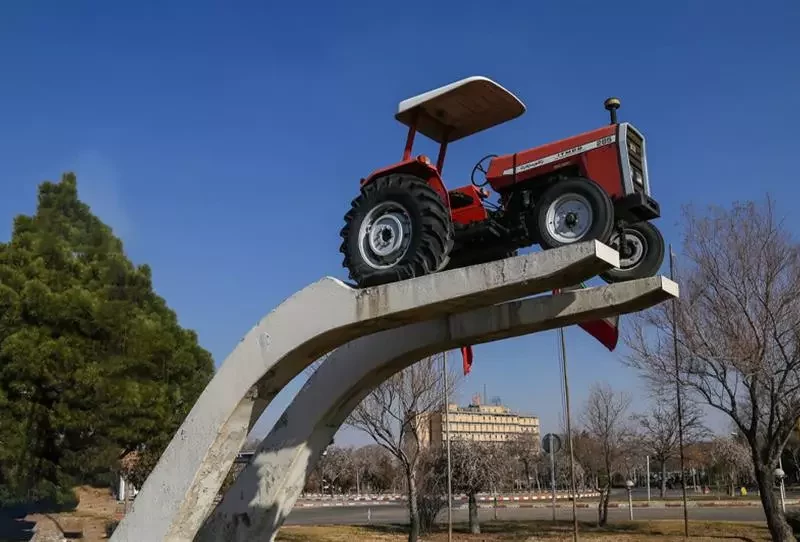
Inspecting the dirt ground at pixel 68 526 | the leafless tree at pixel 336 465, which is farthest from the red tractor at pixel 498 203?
the leafless tree at pixel 336 465

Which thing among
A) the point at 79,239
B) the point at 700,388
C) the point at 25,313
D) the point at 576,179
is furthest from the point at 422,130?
the point at 700,388

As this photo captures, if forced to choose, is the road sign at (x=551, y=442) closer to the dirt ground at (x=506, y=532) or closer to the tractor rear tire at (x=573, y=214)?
the dirt ground at (x=506, y=532)

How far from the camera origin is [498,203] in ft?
30.8

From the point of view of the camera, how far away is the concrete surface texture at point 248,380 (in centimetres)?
815

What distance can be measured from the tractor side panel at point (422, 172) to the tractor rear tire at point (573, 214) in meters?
1.16

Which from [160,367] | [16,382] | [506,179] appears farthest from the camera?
[160,367]

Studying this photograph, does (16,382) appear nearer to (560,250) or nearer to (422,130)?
(422,130)

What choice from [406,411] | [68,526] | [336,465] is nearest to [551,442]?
[406,411]

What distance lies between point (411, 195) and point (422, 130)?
71.7 inches

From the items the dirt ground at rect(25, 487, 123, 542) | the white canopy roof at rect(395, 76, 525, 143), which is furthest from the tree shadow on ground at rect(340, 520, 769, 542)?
the white canopy roof at rect(395, 76, 525, 143)

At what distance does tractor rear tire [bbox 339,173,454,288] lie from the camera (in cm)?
836

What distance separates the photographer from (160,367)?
1695 cm

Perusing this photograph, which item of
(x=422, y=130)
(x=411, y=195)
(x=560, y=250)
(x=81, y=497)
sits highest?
(x=422, y=130)

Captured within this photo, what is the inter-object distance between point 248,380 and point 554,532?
58.5ft
